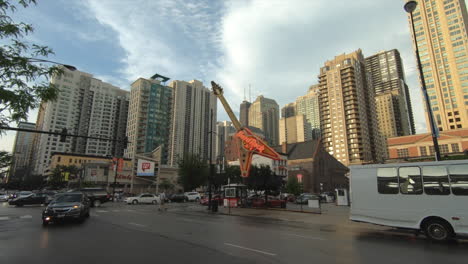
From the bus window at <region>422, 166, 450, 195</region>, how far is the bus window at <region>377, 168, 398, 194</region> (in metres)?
1.11

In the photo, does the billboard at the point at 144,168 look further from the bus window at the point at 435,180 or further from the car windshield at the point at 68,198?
the bus window at the point at 435,180

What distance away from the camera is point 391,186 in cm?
1198

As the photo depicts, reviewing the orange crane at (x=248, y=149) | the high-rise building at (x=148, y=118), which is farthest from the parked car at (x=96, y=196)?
the high-rise building at (x=148, y=118)

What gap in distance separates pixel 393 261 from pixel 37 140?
631ft

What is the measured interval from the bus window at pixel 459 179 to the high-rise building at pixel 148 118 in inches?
4749

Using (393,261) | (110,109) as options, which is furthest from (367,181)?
(110,109)

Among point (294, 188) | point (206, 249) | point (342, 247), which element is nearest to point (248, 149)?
point (294, 188)

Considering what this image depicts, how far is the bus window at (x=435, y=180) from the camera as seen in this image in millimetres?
10664

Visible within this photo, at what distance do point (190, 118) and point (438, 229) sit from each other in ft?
532

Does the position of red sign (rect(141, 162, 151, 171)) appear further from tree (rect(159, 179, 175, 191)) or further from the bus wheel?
the bus wheel

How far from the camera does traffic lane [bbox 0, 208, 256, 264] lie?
699cm

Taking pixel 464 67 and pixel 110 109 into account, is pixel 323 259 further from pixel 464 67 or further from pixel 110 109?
pixel 110 109

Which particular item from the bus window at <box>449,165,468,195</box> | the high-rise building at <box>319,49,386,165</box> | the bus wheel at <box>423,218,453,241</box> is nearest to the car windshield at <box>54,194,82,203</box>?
the bus wheel at <box>423,218,453,241</box>

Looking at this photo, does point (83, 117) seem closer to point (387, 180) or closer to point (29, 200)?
point (29, 200)
